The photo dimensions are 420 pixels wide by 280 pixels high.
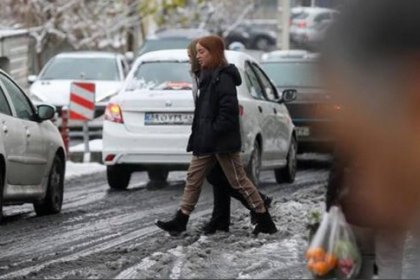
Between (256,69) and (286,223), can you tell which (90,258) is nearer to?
(286,223)

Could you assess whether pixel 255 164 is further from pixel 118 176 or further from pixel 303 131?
pixel 303 131

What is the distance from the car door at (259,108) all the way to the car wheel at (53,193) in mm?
2518

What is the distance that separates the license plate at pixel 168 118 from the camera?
16.3 metres

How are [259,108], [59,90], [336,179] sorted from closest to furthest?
1. [336,179]
2. [259,108]
3. [59,90]

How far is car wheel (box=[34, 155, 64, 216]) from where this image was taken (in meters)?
14.6

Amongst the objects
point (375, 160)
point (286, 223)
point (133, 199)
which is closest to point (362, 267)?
point (375, 160)

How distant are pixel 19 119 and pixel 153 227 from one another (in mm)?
1927

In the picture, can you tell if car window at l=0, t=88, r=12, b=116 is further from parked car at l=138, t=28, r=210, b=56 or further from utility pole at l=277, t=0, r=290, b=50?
utility pole at l=277, t=0, r=290, b=50

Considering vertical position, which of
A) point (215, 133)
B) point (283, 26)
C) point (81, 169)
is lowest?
point (283, 26)

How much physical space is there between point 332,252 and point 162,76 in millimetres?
9110

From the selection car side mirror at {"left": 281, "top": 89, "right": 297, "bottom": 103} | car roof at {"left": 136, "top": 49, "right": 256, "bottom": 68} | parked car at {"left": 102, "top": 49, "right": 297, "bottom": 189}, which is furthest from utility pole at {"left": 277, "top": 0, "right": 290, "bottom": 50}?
parked car at {"left": 102, "top": 49, "right": 297, "bottom": 189}

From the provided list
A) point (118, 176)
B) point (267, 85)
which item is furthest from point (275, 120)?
point (118, 176)

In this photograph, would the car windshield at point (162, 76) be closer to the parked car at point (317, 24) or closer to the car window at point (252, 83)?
the car window at point (252, 83)

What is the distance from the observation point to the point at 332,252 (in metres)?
8.02
